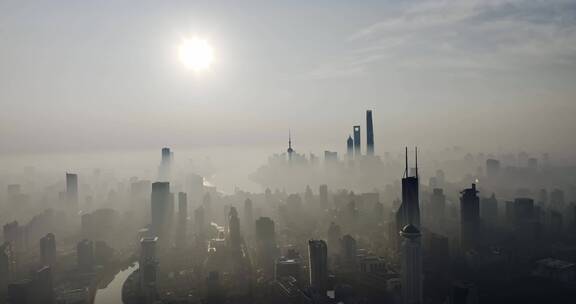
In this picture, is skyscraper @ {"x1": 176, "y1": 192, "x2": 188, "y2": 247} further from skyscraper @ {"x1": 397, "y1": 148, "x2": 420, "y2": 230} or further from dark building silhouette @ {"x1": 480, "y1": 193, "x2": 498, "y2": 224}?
dark building silhouette @ {"x1": 480, "y1": 193, "x2": 498, "y2": 224}

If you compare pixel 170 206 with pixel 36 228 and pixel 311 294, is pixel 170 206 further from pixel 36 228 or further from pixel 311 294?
pixel 311 294

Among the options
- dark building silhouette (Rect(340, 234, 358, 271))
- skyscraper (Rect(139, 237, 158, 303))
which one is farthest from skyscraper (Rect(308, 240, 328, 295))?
skyscraper (Rect(139, 237, 158, 303))

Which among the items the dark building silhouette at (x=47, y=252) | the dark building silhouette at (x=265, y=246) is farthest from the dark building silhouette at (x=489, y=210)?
the dark building silhouette at (x=47, y=252)

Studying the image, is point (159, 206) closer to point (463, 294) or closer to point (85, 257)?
point (85, 257)

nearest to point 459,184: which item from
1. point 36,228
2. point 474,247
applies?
point 474,247

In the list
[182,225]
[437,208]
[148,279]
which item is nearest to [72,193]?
[182,225]

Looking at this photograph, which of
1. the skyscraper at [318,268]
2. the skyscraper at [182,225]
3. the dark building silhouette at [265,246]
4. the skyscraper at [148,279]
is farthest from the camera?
the skyscraper at [182,225]

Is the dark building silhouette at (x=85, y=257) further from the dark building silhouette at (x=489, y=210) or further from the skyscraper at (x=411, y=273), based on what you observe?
the dark building silhouette at (x=489, y=210)
